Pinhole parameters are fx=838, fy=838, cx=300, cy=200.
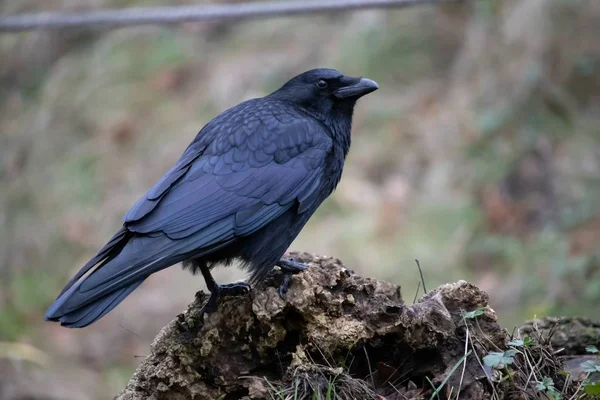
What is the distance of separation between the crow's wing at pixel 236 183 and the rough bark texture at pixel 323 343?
1.34ft

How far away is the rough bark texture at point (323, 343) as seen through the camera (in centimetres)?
327

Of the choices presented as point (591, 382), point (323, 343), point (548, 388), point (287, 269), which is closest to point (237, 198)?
point (287, 269)

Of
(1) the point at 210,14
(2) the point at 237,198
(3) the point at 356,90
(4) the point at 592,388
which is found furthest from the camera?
(1) the point at 210,14

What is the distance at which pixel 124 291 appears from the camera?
11.1ft

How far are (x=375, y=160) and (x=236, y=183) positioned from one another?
480 centimetres

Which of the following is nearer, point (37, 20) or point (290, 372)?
point (290, 372)

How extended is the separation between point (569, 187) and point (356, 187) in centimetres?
202

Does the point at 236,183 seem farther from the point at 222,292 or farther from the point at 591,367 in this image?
the point at 591,367

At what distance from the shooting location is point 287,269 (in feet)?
11.8

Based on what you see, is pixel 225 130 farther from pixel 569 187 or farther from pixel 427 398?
pixel 569 187

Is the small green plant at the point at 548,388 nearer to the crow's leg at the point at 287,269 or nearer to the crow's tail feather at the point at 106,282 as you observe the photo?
the crow's leg at the point at 287,269

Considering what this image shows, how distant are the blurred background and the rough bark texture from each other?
321 centimetres

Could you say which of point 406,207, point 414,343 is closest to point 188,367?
point 414,343

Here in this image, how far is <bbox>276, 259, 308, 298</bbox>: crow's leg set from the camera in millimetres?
3393
